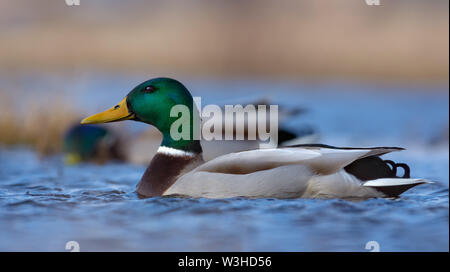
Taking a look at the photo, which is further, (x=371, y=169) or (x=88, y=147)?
(x=88, y=147)

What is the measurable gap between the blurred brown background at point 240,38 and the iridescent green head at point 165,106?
294 inches

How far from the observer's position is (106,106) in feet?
39.6

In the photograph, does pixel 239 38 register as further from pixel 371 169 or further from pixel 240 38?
pixel 371 169

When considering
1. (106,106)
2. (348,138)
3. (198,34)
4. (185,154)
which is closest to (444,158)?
(348,138)

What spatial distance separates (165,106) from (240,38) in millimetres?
10238

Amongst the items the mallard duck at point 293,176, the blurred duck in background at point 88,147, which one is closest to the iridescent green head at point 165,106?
the mallard duck at point 293,176

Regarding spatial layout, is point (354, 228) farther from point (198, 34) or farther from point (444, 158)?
point (198, 34)

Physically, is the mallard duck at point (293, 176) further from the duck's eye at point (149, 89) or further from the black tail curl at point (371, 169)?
the duck's eye at point (149, 89)

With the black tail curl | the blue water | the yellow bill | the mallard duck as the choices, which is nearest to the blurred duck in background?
the blue water

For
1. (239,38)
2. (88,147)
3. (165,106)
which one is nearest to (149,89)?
(165,106)

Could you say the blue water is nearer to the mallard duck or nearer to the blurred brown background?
the mallard duck

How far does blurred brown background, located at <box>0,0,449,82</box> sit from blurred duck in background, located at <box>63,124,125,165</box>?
3.56 metres

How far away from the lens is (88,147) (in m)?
10.4

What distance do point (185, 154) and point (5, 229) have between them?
164 centimetres
